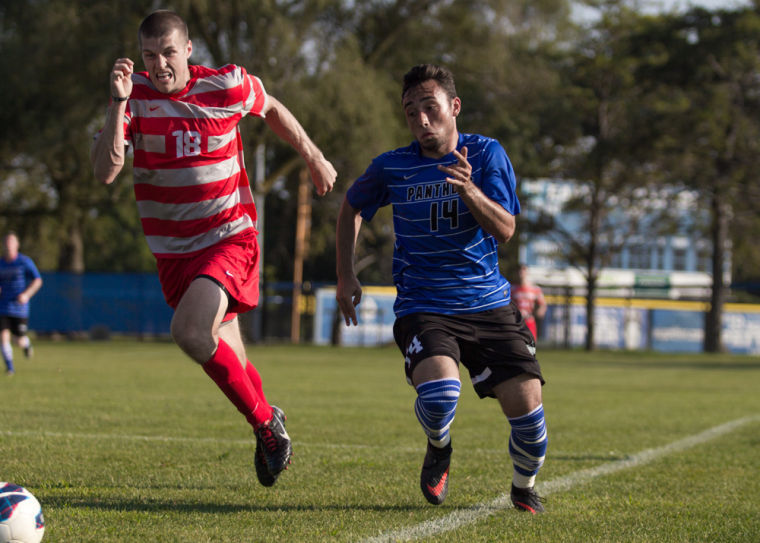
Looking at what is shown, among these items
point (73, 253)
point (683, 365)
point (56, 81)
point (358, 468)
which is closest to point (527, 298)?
point (683, 365)

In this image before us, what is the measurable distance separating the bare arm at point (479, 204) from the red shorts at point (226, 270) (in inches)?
49.0

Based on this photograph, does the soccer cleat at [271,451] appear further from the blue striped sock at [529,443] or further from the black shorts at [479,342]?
the blue striped sock at [529,443]

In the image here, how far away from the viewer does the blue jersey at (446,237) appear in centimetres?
446

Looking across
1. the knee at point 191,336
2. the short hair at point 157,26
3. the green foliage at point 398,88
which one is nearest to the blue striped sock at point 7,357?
the knee at point 191,336

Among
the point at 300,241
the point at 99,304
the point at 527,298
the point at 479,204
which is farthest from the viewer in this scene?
the point at 300,241

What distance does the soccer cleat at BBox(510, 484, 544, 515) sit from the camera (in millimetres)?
4457

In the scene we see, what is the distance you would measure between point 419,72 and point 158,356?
61.9 feet

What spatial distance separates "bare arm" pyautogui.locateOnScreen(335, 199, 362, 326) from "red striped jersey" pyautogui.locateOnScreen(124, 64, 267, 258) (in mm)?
546

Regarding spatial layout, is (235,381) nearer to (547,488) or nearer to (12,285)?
(547,488)

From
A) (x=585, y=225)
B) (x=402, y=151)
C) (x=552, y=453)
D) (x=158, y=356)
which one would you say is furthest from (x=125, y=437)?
(x=585, y=225)

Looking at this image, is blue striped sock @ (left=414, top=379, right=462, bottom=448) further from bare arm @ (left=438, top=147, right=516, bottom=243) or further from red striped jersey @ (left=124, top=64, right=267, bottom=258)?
red striped jersey @ (left=124, top=64, right=267, bottom=258)

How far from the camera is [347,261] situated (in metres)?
4.82

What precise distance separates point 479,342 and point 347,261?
824mm

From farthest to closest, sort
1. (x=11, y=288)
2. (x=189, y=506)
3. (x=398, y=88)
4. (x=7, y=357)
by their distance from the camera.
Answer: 1. (x=398, y=88)
2. (x=11, y=288)
3. (x=7, y=357)
4. (x=189, y=506)
